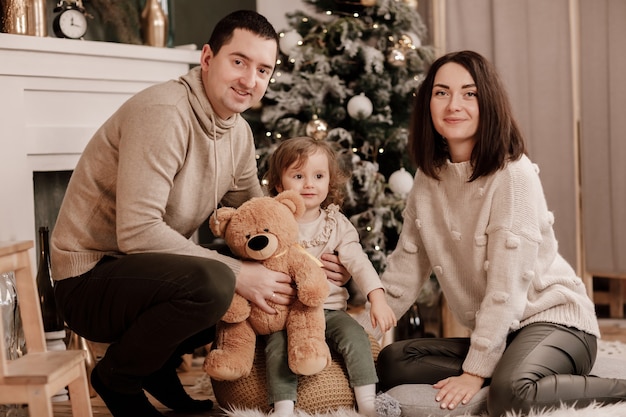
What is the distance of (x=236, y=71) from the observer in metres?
2.25

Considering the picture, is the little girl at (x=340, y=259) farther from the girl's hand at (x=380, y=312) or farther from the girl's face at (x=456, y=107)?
the girl's face at (x=456, y=107)

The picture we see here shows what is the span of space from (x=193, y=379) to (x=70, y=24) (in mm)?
1369

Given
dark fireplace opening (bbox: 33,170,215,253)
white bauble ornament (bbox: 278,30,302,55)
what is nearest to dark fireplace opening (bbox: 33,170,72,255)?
dark fireplace opening (bbox: 33,170,215,253)

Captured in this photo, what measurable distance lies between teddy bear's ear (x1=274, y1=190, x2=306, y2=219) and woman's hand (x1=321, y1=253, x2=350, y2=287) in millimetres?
184

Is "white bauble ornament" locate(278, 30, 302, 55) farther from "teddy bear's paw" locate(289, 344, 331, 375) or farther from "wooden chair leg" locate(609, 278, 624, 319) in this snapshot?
"wooden chair leg" locate(609, 278, 624, 319)

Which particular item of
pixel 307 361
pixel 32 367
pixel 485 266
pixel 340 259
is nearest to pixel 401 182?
pixel 340 259

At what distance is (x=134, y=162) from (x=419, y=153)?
844mm

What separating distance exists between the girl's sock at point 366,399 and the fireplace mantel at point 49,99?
132cm

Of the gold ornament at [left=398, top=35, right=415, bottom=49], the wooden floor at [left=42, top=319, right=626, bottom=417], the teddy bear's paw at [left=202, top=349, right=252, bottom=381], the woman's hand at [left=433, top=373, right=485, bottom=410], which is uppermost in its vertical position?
the gold ornament at [left=398, top=35, right=415, bottom=49]

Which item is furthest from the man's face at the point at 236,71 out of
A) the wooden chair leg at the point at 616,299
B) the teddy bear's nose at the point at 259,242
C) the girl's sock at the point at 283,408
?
the wooden chair leg at the point at 616,299

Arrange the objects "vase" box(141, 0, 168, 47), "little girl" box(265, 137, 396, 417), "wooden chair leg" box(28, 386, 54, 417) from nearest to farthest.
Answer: "wooden chair leg" box(28, 386, 54, 417), "little girl" box(265, 137, 396, 417), "vase" box(141, 0, 168, 47)

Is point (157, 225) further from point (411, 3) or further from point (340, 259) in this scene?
point (411, 3)

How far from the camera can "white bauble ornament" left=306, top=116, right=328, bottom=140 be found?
11.3ft

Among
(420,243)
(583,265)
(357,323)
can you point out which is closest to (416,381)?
(357,323)
